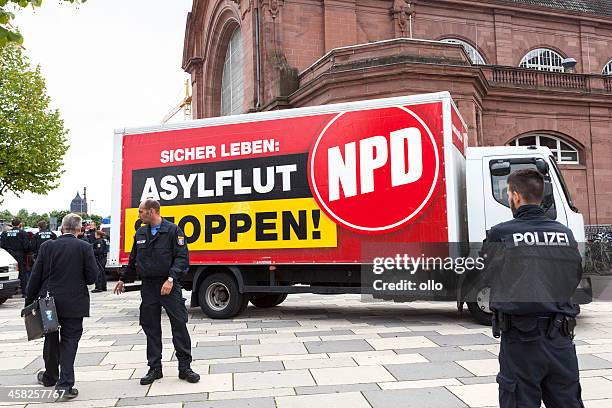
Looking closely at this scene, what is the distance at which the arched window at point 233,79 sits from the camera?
28.3 m

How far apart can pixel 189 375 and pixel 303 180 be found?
4139 mm

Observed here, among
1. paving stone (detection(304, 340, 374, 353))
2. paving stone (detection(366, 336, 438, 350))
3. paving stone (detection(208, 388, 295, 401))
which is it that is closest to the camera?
paving stone (detection(208, 388, 295, 401))

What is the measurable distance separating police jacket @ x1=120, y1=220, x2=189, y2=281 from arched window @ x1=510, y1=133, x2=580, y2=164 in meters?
Answer: 20.0

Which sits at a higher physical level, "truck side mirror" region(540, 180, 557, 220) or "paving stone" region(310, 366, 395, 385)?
"truck side mirror" region(540, 180, 557, 220)

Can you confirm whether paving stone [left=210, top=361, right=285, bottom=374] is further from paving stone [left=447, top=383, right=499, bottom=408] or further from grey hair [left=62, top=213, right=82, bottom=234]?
grey hair [left=62, top=213, right=82, bottom=234]

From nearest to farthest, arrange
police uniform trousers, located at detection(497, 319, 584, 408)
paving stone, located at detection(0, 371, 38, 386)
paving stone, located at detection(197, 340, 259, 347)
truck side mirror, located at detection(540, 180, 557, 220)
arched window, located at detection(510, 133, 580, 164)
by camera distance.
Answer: police uniform trousers, located at detection(497, 319, 584, 408)
paving stone, located at detection(0, 371, 38, 386)
paving stone, located at detection(197, 340, 259, 347)
truck side mirror, located at detection(540, 180, 557, 220)
arched window, located at detection(510, 133, 580, 164)

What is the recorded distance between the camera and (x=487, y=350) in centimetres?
666

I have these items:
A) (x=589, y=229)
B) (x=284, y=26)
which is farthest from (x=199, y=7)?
(x=589, y=229)

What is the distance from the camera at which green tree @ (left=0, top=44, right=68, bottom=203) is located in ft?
80.3

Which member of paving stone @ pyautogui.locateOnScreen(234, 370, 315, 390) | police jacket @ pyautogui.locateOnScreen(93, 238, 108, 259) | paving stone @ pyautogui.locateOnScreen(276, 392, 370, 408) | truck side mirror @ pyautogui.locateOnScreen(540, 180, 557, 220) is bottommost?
paving stone @ pyautogui.locateOnScreen(276, 392, 370, 408)

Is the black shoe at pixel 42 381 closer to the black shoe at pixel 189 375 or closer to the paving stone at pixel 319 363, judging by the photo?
the black shoe at pixel 189 375

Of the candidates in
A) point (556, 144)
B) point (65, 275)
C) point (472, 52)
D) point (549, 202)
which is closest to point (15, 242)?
A: point (65, 275)

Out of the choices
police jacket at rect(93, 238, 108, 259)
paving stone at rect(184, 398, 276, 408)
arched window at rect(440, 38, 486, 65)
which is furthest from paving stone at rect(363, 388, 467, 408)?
arched window at rect(440, 38, 486, 65)

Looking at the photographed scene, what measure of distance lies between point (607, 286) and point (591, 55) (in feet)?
63.9
